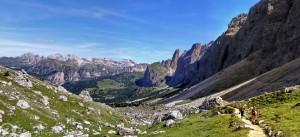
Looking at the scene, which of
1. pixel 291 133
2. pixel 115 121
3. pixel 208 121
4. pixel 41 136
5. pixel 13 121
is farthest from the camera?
pixel 115 121

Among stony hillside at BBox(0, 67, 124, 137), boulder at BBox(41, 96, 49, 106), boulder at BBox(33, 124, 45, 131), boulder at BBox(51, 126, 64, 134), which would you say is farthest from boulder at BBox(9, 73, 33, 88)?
boulder at BBox(51, 126, 64, 134)

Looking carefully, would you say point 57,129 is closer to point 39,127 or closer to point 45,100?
point 39,127

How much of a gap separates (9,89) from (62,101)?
12.8m

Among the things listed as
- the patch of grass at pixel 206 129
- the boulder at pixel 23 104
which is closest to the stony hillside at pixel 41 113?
the boulder at pixel 23 104

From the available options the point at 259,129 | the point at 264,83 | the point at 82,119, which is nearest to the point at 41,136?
the point at 82,119

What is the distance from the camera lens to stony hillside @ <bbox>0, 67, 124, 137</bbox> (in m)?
57.8

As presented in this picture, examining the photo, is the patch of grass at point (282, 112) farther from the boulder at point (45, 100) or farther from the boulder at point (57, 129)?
the boulder at point (45, 100)

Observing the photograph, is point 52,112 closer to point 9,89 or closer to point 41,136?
point 9,89

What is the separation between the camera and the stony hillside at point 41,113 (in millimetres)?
57812

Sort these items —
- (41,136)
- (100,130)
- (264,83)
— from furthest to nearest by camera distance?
(264,83)
(100,130)
(41,136)

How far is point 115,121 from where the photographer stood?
290ft

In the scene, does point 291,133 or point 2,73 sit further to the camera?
point 2,73

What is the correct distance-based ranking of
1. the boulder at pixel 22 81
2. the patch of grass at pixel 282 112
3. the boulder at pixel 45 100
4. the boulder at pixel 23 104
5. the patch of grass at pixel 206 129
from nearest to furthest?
1. the patch of grass at pixel 206 129
2. the patch of grass at pixel 282 112
3. the boulder at pixel 23 104
4. the boulder at pixel 45 100
5. the boulder at pixel 22 81

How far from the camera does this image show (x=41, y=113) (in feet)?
218
